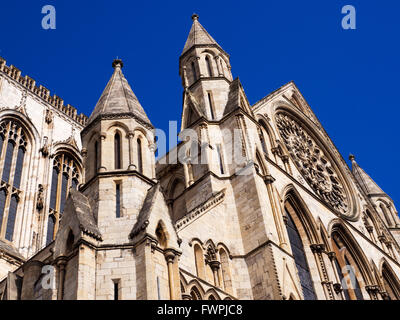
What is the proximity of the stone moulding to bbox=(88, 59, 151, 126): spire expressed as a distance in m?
3.22

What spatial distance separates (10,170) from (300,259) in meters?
17.2

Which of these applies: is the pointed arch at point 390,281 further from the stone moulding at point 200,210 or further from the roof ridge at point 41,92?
the roof ridge at point 41,92

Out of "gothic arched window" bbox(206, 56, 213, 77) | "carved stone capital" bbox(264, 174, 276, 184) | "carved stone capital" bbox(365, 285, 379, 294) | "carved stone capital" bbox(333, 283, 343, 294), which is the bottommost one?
"carved stone capital" bbox(333, 283, 343, 294)

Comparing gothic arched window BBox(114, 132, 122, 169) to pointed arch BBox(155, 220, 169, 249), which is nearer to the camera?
pointed arch BBox(155, 220, 169, 249)

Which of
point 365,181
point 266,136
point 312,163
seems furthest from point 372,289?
point 365,181

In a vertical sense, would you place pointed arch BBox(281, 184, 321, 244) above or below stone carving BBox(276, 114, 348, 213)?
below

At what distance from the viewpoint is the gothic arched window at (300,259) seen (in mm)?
19438

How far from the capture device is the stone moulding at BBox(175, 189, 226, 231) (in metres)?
15.6

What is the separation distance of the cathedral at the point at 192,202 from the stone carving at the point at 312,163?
11 centimetres

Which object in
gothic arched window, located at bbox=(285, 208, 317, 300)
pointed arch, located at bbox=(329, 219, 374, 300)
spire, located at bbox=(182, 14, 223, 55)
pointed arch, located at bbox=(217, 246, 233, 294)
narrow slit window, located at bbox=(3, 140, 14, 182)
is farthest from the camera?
narrow slit window, located at bbox=(3, 140, 14, 182)

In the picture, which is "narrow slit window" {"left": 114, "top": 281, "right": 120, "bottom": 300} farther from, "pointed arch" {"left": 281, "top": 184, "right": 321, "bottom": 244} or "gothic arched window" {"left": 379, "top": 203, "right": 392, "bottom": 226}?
"gothic arched window" {"left": 379, "top": 203, "right": 392, "bottom": 226}

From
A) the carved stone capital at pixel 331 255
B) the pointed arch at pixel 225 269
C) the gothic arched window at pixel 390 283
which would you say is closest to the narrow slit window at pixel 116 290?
the pointed arch at pixel 225 269

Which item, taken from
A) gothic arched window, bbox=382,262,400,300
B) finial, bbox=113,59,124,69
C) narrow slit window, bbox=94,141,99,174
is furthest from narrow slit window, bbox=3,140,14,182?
gothic arched window, bbox=382,262,400,300
